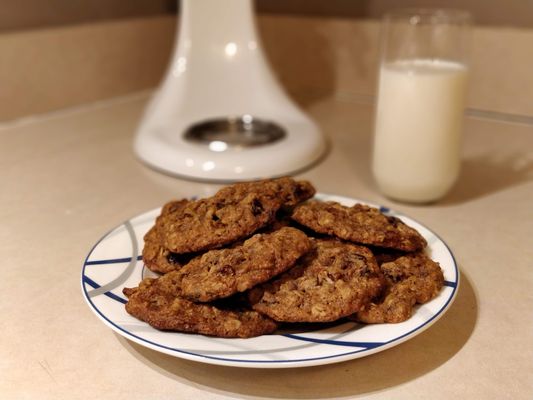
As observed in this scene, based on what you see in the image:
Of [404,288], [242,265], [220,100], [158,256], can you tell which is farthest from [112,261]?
[220,100]

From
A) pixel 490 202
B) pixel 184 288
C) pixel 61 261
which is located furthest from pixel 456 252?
pixel 61 261

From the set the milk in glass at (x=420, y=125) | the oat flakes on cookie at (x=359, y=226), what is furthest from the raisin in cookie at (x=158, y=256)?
the milk in glass at (x=420, y=125)

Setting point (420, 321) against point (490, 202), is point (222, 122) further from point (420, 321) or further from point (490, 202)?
point (420, 321)

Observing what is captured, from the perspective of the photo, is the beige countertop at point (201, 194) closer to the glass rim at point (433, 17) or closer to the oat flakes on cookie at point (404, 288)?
the oat flakes on cookie at point (404, 288)

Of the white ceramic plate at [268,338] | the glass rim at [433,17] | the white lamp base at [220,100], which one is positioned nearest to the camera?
the white ceramic plate at [268,338]

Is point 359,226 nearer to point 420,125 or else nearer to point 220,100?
Answer: point 420,125

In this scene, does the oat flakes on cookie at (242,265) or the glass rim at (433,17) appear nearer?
the oat flakes on cookie at (242,265)
